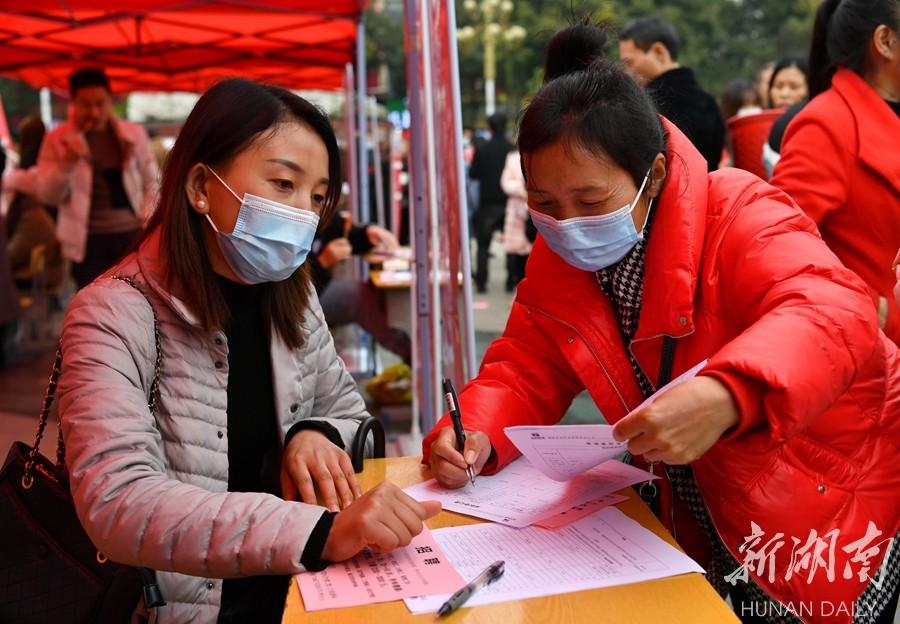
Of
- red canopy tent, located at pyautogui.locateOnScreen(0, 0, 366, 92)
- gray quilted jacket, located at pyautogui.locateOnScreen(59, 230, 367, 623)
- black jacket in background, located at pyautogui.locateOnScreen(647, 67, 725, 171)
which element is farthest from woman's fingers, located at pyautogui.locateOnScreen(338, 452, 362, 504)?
red canopy tent, located at pyautogui.locateOnScreen(0, 0, 366, 92)

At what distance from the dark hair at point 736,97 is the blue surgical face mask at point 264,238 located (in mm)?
5036

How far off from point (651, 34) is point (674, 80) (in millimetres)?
463

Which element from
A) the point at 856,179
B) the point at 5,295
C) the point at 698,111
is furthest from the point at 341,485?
the point at 5,295

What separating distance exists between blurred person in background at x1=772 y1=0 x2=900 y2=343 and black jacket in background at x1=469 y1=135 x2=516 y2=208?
7.22 meters

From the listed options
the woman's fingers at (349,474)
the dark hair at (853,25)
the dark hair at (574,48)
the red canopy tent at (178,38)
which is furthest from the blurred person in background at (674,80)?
the red canopy tent at (178,38)

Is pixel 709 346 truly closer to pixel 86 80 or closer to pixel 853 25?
pixel 853 25

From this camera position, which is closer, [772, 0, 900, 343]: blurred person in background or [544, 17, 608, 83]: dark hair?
[544, 17, 608, 83]: dark hair

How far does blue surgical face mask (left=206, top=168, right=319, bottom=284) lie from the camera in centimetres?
162

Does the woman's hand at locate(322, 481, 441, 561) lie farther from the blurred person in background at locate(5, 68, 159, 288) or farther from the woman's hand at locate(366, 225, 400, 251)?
the blurred person in background at locate(5, 68, 159, 288)

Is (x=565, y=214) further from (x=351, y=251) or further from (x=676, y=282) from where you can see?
(x=351, y=251)

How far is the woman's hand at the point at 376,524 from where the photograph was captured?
4.20 ft

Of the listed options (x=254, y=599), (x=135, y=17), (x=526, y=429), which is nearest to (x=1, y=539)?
(x=254, y=599)

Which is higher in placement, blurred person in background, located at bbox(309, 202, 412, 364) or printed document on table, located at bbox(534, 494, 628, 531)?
printed document on table, located at bbox(534, 494, 628, 531)

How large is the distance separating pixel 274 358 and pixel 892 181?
147 centimetres
